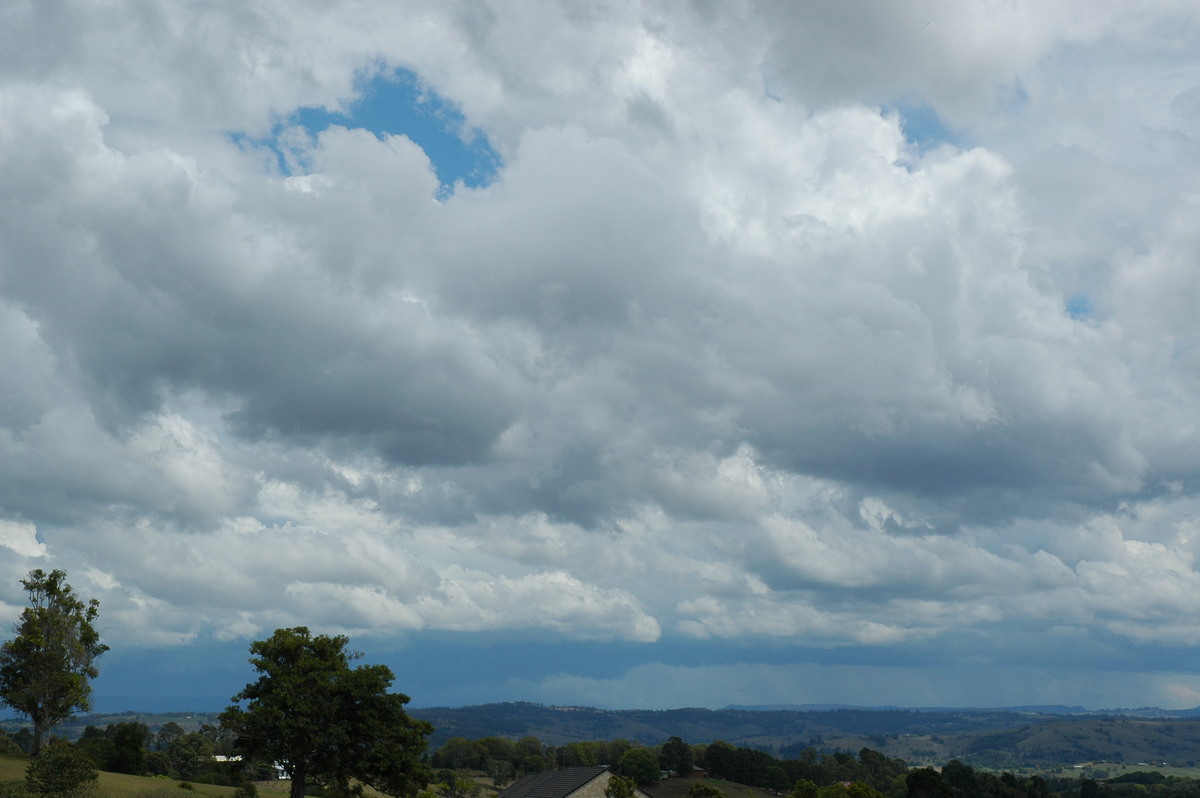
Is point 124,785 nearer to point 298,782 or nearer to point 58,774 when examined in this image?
point 298,782

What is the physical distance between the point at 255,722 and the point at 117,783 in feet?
49.1

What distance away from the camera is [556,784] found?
11519 cm

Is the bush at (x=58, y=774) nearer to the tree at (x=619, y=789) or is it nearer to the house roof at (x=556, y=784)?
the tree at (x=619, y=789)

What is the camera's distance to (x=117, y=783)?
285 feet

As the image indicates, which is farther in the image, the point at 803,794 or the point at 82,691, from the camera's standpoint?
the point at 803,794

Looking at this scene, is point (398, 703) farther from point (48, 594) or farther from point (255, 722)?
point (48, 594)

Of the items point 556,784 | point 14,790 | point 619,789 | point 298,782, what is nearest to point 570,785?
point 556,784

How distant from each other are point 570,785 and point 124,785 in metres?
46.6

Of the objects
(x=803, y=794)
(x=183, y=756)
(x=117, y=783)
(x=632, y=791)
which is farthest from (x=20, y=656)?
(x=183, y=756)

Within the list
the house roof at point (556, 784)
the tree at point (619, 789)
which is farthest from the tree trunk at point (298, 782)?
the tree at point (619, 789)

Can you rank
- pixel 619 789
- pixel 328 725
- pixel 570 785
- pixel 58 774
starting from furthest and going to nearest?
1. pixel 570 785
2. pixel 619 789
3. pixel 328 725
4. pixel 58 774

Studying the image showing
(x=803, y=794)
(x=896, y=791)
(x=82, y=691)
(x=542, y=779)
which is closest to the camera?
(x=82, y=691)

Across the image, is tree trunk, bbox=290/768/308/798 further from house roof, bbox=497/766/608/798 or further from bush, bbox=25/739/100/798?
house roof, bbox=497/766/608/798

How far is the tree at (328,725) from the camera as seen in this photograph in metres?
83.4
